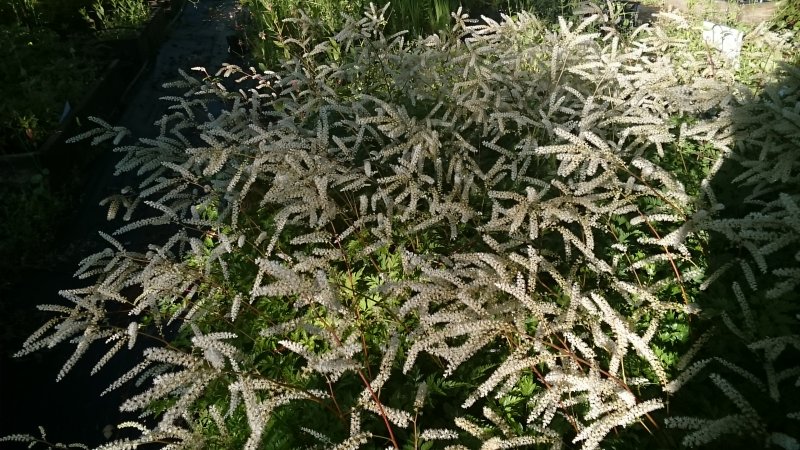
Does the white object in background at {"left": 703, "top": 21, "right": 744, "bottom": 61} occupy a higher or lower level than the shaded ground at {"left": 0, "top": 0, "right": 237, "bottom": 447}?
higher

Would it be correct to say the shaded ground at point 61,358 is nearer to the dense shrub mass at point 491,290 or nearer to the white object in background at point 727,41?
the dense shrub mass at point 491,290

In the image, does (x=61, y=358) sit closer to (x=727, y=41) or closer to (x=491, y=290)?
(x=491, y=290)

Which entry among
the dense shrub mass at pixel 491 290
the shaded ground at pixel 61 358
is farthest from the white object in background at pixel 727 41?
the shaded ground at pixel 61 358

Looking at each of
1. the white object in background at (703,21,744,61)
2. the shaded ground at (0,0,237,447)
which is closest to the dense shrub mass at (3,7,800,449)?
the white object in background at (703,21,744,61)

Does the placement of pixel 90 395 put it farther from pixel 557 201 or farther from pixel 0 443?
pixel 557 201

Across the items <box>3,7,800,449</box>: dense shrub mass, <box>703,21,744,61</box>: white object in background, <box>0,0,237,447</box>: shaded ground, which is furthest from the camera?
<box>703,21,744,61</box>: white object in background

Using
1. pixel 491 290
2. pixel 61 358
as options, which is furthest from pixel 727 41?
pixel 61 358

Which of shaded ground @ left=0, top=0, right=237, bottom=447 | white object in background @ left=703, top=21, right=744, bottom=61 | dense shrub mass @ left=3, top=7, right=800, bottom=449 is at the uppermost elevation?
white object in background @ left=703, top=21, right=744, bottom=61

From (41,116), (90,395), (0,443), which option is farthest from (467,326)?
(41,116)

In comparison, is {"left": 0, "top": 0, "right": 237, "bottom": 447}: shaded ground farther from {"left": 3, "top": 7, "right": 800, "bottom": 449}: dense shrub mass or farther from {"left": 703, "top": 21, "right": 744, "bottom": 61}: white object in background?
{"left": 703, "top": 21, "right": 744, "bottom": 61}: white object in background
